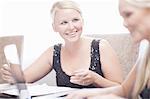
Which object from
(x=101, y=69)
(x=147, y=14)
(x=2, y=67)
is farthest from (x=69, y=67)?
(x=147, y=14)

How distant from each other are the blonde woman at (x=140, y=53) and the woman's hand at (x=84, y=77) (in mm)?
234

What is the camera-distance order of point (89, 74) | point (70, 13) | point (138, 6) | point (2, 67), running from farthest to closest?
point (70, 13) → point (89, 74) → point (2, 67) → point (138, 6)

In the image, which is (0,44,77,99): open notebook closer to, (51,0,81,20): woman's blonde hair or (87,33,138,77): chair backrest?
(51,0,81,20): woman's blonde hair

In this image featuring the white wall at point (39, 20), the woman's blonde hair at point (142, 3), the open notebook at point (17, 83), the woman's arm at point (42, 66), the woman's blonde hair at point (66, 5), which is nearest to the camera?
the woman's blonde hair at point (142, 3)

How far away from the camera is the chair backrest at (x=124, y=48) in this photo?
2.35m

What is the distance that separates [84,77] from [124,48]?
67cm

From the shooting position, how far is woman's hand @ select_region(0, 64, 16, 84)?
1.45 metres

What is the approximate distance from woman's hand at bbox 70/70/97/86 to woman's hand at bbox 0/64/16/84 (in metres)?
0.37

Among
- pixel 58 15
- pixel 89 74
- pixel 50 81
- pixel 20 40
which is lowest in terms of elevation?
pixel 50 81

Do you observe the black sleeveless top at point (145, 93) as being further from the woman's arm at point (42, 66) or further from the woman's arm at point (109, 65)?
the woman's arm at point (42, 66)

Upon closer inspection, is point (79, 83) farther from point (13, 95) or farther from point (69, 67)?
point (13, 95)

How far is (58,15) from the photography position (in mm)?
2029

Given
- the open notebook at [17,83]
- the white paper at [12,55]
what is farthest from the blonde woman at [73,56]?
the white paper at [12,55]

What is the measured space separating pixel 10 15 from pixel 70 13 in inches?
42.9
